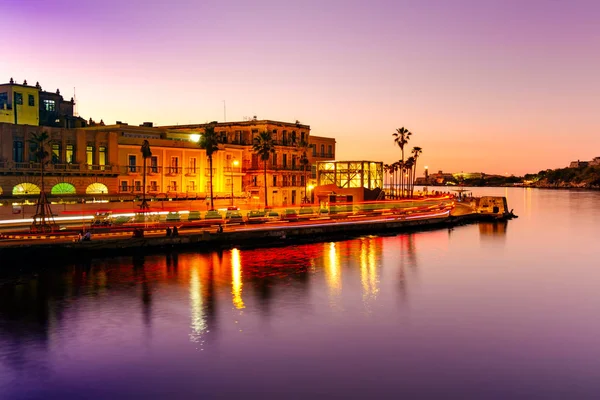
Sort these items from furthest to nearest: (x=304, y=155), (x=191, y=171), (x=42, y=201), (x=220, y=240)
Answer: (x=304, y=155) < (x=191, y=171) < (x=220, y=240) < (x=42, y=201)

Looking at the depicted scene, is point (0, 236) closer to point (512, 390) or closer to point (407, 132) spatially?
point (512, 390)

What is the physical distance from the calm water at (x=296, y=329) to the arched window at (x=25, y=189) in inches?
566

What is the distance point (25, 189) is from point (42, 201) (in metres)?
5.62

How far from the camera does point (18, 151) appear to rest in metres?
Answer: 59.8

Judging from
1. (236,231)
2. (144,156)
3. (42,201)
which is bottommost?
(236,231)

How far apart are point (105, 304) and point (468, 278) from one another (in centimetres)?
2976

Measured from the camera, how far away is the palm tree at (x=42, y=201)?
172 feet

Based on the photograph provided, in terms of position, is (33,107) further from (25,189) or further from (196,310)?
(196,310)

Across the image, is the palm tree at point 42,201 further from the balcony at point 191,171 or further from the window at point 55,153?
the balcony at point 191,171

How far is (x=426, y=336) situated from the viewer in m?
31.0

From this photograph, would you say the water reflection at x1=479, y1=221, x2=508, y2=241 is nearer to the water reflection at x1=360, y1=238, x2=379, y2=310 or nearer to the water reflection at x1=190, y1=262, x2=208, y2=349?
the water reflection at x1=360, y1=238, x2=379, y2=310

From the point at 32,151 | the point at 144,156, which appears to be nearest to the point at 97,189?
the point at 144,156

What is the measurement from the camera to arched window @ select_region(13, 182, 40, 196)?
57125 millimetres

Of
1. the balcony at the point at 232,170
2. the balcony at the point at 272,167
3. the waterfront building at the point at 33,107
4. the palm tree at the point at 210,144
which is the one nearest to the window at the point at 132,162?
the palm tree at the point at 210,144
